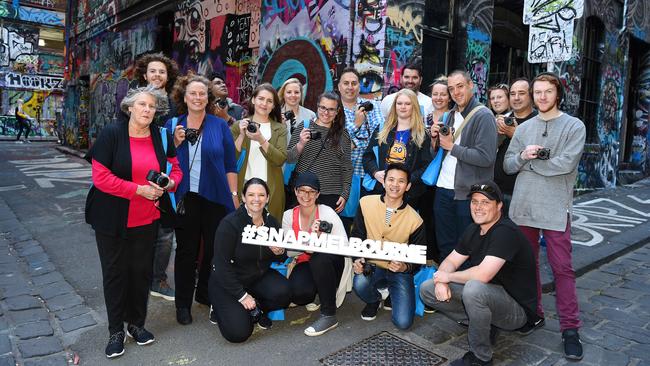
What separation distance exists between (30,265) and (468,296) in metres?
4.74

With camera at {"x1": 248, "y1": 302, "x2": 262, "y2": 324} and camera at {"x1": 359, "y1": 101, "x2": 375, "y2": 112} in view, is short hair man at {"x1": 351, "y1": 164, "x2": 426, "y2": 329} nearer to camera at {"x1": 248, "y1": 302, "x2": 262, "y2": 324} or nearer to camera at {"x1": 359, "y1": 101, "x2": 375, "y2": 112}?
camera at {"x1": 248, "y1": 302, "x2": 262, "y2": 324}

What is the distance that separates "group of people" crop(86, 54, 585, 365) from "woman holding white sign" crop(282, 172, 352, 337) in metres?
0.01

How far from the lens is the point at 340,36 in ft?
23.5

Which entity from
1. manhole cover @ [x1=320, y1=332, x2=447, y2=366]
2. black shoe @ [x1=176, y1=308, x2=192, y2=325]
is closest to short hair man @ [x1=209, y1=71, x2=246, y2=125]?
black shoe @ [x1=176, y1=308, x2=192, y2=325]

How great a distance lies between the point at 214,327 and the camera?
3.77 metres

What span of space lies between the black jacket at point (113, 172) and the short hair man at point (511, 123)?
312 centimetres

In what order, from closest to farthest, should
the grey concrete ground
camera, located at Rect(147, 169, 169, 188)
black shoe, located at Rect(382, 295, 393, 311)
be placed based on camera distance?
1. camera, located at Rect(147, 169, 169, 188)
2. the grey concrete ground
3. black shoe, located at Rect(382, 295, 393, 311)

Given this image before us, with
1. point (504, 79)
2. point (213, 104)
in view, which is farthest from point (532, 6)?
point (504, 79)

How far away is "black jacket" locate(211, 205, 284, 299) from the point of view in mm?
3521

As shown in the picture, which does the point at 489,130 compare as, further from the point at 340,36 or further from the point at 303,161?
the point at 340,36

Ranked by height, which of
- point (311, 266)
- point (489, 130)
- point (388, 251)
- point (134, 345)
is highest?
point (489, 130)

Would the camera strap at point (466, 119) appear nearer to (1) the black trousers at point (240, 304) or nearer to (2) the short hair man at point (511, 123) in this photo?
(2) the short hair man at point (511, 123)

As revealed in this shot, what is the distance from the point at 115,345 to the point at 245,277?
3.33 feet

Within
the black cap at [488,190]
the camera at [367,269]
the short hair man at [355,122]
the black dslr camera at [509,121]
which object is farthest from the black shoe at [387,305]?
the black dslr camera at [509,121]
